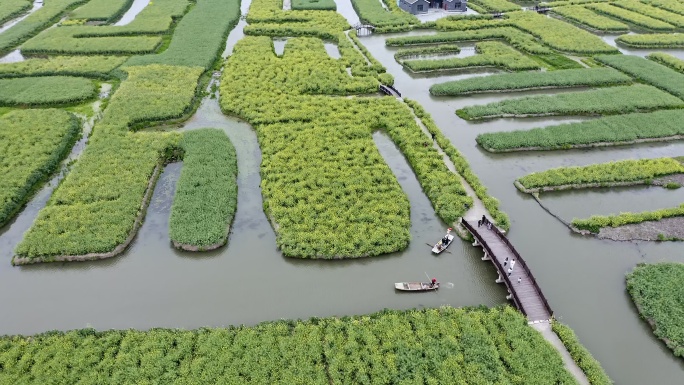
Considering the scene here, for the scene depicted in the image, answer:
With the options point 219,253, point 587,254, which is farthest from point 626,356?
point 219,253

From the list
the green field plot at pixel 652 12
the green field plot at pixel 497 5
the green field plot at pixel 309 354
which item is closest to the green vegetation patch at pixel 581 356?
the green field plot at pixel 309 354

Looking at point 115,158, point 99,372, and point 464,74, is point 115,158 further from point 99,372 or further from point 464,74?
point 464,74

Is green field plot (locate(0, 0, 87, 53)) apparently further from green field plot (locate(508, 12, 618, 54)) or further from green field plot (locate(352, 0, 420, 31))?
green field plot (locate(508, 12, 618, 54))

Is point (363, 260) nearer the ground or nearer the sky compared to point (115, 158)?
nearer the ground

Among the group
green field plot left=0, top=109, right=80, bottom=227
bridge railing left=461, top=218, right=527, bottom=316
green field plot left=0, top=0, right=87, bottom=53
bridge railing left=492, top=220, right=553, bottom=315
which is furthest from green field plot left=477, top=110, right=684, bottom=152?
green field plot left=0, top=0, right=87, bottom=53

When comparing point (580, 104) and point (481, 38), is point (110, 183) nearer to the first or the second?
point (580, 104)

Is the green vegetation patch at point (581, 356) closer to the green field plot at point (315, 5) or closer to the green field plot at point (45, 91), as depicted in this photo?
the green field plot at point (45, 91)
